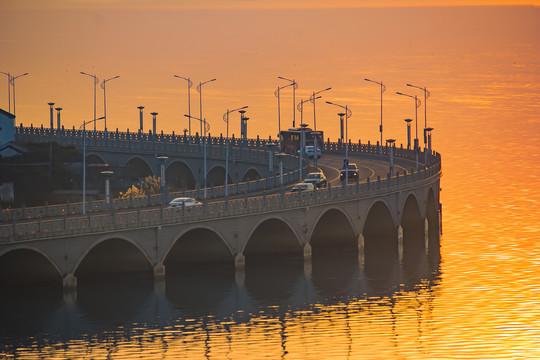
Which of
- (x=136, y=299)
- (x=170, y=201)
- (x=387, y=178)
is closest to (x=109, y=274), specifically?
(x=136, y=299)

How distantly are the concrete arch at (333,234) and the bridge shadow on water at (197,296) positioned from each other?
4.58 feet

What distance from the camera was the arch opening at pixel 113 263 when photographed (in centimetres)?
10456

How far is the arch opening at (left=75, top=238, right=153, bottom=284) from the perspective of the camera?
104562mm

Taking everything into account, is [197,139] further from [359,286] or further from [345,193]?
[359,286]

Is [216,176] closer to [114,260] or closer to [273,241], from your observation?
[273,241]

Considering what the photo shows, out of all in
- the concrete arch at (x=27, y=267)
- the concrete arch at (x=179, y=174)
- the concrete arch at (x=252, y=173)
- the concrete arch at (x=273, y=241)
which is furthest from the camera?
the concrete arch at (x=179, y=174)

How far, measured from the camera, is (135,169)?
18175cm

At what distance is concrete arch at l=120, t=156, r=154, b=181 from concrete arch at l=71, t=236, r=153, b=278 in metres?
71.7

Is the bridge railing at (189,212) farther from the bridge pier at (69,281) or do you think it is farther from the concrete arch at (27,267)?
the bridge pier at (69,281)

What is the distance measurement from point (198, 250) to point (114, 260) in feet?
32.9

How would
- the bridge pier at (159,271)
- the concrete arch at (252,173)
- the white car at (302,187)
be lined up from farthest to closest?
the concrete arch at (252,173) → the white car at (302,187) → the bridge pier at (159,271)

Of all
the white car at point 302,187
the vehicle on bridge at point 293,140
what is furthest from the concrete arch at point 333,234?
the vehicle on bridge at point 293,140

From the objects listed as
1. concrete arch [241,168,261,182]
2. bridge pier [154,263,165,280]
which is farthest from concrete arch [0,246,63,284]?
concrete arch [241,168,261,182]

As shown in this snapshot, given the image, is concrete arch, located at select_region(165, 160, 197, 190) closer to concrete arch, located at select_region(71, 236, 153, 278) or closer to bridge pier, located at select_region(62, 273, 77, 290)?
concrete arch, located at select_region(71, 236, 153, 278)
